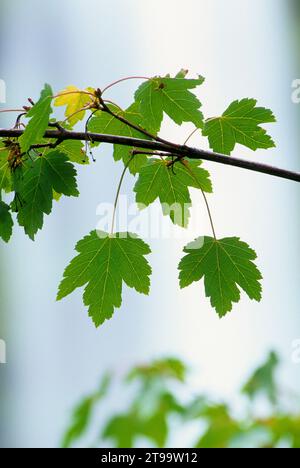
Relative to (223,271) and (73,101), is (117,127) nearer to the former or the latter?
(73,101)

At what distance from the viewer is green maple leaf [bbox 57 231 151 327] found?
930 mm

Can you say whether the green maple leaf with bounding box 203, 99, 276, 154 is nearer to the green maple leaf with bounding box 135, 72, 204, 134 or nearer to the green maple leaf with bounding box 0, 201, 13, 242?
the green maple leaf with bounding box 135, 72, 204, 134

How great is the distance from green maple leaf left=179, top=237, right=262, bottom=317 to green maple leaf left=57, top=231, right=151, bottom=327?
6 centimetres

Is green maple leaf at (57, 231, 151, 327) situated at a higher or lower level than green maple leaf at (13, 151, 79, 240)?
lower

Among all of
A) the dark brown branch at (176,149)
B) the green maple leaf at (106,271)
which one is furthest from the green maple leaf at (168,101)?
the green maple leaf at (106,271)

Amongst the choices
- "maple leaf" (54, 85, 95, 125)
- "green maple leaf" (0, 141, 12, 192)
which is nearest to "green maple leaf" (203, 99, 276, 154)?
"maple leaf" (54, 85, 95, 125)

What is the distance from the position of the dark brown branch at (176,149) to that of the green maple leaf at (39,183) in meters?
0.07

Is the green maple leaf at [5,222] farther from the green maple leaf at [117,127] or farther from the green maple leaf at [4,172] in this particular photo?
the green maple leaf at [117,127]

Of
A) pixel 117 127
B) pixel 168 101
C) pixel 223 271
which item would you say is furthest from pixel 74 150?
pixel 223 271

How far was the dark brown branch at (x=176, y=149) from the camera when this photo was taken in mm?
811

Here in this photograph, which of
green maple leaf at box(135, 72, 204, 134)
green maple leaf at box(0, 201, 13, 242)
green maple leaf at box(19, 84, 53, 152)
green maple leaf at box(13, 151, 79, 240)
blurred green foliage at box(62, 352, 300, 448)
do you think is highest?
green maple leaf at box(135, 72, 204, 134)

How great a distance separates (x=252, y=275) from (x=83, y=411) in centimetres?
116

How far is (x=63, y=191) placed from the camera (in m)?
0.91

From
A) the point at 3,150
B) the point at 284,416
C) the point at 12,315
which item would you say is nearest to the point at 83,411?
the point at 284,416
